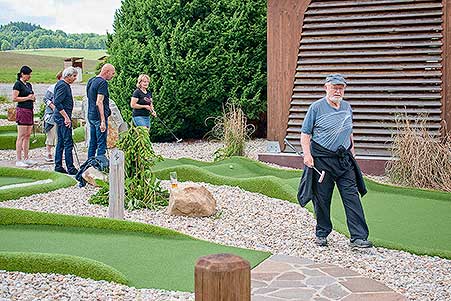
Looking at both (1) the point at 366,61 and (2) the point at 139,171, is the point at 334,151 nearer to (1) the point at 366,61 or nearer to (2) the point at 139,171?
(2) the point at 139,171

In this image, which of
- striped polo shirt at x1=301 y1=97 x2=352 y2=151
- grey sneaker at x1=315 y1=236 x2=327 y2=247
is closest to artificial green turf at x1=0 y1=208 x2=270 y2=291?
grey sneaker at x1=315 y1=236 x2=327 y2=247

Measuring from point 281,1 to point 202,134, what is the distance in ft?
15.8

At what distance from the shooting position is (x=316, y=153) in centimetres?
614

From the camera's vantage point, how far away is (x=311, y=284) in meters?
5.13

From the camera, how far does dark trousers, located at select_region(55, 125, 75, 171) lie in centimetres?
995

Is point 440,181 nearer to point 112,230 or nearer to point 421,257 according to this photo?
point 421,257

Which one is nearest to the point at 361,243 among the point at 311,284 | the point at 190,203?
the point at 311,284

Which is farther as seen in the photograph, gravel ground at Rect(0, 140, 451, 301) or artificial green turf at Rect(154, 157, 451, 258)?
artificial green turf at Rect(154, 157, 451, 258)

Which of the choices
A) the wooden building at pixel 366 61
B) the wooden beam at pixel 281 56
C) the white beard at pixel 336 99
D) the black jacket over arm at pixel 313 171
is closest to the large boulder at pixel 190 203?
the black jacket over arm at pixel 313 171

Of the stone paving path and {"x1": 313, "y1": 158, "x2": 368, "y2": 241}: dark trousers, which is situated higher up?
{"x1": 313, "y1": 158, "x2": 368, "y2": 241}: dark trousers

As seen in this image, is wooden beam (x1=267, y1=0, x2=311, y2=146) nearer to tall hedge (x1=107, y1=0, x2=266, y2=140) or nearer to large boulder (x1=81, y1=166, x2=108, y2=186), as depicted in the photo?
tall hedge (x1=107, y1=0, x2=266, y2=140)

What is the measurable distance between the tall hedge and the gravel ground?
580 cm

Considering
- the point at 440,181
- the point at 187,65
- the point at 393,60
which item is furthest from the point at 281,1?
the point at 440,181

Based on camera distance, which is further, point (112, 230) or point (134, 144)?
point (134, 144)
